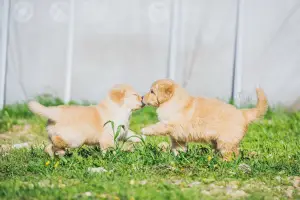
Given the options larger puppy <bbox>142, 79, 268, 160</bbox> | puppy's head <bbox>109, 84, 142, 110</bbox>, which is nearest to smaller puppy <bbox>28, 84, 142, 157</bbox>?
puppy's head <bbox>109, 84, 142, 110</bbox>

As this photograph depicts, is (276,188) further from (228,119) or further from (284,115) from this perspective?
(284,115)

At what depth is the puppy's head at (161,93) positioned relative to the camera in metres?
5.45

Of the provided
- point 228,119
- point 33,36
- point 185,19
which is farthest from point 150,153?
point 33,36

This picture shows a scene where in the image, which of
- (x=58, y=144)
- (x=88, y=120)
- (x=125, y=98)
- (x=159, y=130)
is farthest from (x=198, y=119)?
(x=58, y=144)

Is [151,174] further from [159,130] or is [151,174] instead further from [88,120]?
[88,120]

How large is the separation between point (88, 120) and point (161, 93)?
0.66m

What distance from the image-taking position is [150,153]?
5117 millimetres

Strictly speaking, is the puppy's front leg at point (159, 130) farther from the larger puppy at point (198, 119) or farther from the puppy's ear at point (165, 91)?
the puppy's ear at point (165, 91)

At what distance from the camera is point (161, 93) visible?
5.45m

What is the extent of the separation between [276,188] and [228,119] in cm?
98

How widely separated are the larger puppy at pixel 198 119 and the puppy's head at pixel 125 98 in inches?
6.2

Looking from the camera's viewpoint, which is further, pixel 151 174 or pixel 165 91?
pixel 165 91

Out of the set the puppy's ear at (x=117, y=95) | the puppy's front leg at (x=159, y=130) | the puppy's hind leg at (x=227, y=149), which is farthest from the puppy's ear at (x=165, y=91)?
the puppy's hind leg at (x=227, y=149)

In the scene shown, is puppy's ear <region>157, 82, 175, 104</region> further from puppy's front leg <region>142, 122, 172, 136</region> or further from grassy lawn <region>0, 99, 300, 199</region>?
grassy lawn <region>0, 99, 300, 199</region>
